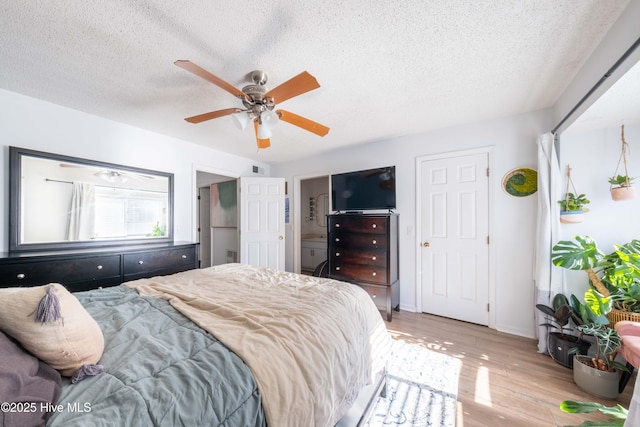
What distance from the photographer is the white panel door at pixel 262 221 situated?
158 inches

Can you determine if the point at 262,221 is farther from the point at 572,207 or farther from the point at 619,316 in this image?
the point at 619,316

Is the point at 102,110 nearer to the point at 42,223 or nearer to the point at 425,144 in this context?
the point at 42,223

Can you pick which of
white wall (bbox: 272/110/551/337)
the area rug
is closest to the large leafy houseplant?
white wall (bbox: 272/110/551/337)

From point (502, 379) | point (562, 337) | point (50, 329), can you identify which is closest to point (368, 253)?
point (502, 379)

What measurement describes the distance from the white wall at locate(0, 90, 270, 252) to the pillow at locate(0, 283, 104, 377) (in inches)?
85.7

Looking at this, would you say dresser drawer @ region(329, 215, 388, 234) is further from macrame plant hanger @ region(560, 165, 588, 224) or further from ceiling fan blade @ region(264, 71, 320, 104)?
ceiling fan blade @ region(264, 71, 320, 104)

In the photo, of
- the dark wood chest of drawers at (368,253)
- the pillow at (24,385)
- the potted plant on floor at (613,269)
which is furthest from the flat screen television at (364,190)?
the pillow at (24,385)

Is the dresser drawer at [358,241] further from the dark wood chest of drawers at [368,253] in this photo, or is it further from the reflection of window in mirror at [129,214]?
the reflection of window in mirror at [129,214]

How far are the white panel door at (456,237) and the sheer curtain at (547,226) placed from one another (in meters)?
0.51

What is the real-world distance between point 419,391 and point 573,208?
6.84ft

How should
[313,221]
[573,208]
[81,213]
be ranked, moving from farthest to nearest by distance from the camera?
[313,221]
[81,213]
[573,208]

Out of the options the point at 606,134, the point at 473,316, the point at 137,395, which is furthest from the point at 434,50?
the point at 473,316

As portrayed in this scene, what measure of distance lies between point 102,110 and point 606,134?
187 inches

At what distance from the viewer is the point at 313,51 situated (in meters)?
1.57
